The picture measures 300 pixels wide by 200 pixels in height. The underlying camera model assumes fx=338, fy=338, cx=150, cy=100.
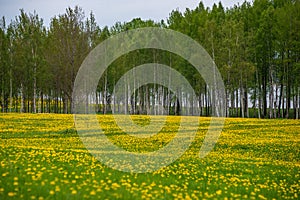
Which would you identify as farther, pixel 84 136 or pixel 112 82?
pixel 112 82

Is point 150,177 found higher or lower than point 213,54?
lower

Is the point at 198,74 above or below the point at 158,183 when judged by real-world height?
above

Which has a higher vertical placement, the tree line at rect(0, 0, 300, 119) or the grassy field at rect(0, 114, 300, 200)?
the tree line at rect(0, 0, 300, 119)

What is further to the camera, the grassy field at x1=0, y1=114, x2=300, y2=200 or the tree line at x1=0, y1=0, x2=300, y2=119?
the tree line at x1=0, y1=0, x2=300, y2=119

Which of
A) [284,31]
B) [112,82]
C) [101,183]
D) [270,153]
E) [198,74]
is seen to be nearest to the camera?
[101,183]

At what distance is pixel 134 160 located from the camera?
1605 centimetres

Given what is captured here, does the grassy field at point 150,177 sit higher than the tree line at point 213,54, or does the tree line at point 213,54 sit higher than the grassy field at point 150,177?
the tree line at point 213,54

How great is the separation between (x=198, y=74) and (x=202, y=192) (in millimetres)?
50192

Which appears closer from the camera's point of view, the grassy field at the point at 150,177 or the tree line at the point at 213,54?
the grassy field at the point at 150,177

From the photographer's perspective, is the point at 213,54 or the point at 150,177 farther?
the point at 213,54

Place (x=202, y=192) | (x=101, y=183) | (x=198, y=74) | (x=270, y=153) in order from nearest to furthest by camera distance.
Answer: (x=101, y=183)
(x=202, y=192)
(x=270, y=153)
(x=198, y=74)

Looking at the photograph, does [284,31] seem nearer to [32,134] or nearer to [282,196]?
[32,134]

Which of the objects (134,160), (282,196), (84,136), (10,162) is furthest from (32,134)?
(282,196)

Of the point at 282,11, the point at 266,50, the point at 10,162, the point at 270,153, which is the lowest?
the point at 270,153
